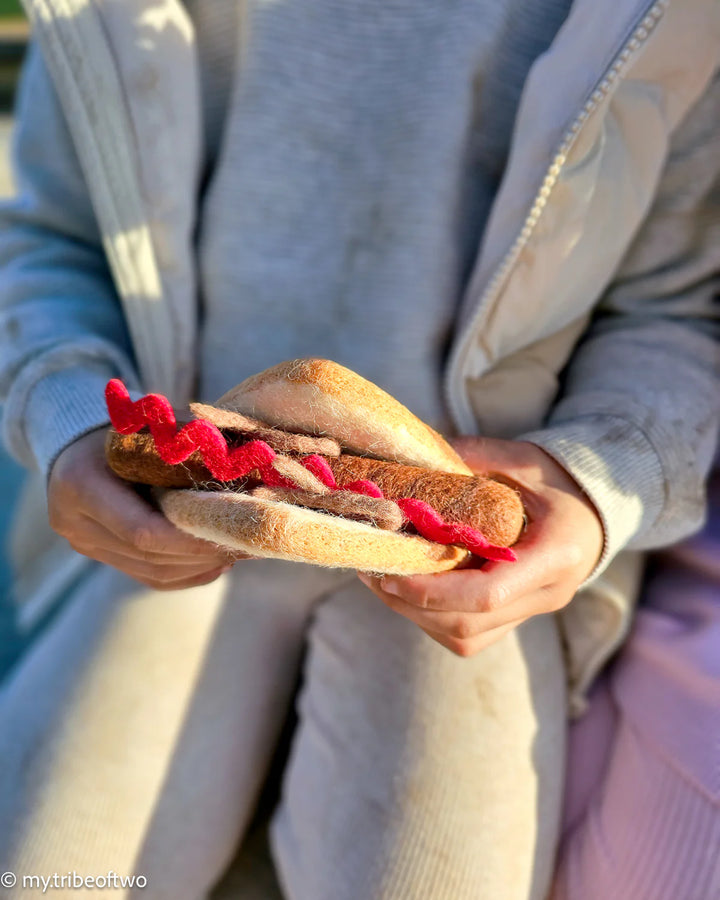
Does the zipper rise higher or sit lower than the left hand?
higher

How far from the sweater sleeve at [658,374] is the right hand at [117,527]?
0.41 m

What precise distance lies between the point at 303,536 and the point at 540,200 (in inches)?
18.5

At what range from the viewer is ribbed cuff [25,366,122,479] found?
753 mm

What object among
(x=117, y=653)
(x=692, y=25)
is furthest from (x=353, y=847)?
(x=692, y=25)

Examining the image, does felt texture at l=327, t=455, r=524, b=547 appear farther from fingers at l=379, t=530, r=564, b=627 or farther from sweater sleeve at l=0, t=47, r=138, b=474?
sweater sleeve at l=0, t=47, r=138, b=474

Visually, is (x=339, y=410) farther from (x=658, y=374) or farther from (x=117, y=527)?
(x=658, y=374)

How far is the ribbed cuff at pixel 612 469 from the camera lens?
693 millimetres

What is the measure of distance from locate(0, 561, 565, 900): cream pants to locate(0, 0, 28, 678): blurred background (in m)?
0.55

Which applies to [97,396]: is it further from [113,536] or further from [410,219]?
[410,219]

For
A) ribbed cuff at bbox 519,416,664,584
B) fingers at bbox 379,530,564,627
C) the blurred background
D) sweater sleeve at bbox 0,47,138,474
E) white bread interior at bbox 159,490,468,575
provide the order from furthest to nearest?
the blurred background < sweater sleeve at bbox 0,47,138,474 < ribbed cuff at bbox 519,416,664,584 < fingers at bbox 379,530,564,627 < white bread interior at bbox 159,490,468,575

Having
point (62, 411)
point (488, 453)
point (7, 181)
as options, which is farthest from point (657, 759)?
point (7, 181)

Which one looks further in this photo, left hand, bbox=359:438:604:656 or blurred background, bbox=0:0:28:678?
blurred background, bbox=0:0:28:678

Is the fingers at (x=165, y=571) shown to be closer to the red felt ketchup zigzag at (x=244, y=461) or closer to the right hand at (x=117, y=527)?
the right hand at (x=117, y=527)

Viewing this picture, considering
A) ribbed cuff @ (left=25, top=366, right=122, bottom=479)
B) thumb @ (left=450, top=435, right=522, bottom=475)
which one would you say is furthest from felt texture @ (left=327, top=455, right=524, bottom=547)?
ribbed cuff @ (left=25, top=366, right=122, bottom=479)
